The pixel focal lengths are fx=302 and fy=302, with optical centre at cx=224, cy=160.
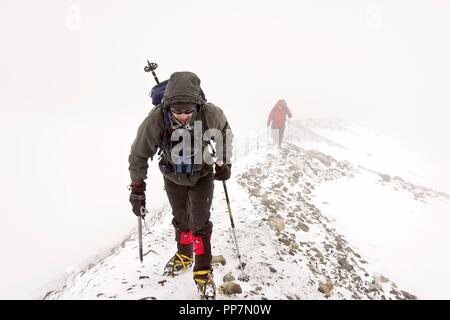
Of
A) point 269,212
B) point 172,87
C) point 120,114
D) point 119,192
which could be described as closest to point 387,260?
point 269,212

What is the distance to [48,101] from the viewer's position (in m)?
116

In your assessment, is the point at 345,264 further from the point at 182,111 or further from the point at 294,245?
the point at 182,111

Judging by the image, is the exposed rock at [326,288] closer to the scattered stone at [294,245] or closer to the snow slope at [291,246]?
the snow slope at [291,246]

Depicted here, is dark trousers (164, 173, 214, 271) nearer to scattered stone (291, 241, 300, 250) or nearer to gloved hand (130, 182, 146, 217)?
gloved hand (130, 182, 146, 217)

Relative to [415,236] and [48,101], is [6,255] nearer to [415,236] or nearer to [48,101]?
[415,236]

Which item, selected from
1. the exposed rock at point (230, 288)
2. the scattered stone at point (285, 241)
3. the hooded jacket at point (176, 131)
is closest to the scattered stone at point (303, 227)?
the scattered stone at point (285, 241)

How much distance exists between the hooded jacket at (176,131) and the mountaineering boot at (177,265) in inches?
71.5

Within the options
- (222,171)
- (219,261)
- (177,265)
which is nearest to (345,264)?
(219,261)

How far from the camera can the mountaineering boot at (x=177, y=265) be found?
5.86m

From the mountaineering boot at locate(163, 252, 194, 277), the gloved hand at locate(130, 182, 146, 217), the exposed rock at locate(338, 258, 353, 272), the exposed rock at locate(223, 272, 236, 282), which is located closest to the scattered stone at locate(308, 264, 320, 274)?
the exposed rock at locate(338, 258, 353, 272)

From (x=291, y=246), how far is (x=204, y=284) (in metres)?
3.79

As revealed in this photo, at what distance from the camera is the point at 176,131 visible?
183 inches

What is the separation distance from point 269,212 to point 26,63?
619ft
